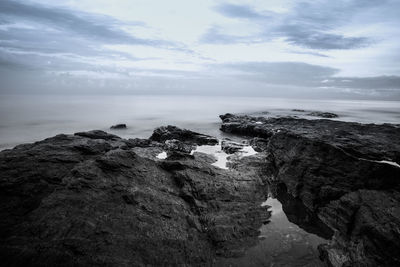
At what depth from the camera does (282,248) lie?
745cm

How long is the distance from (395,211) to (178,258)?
5787 mm

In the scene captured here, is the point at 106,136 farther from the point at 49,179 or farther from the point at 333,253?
the point at 333,253

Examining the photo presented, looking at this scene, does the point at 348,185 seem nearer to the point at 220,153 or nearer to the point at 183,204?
the point at 183,204

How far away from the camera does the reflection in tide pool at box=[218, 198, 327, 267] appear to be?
22.4 ft

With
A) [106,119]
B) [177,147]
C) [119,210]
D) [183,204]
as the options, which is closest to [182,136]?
[177,147]

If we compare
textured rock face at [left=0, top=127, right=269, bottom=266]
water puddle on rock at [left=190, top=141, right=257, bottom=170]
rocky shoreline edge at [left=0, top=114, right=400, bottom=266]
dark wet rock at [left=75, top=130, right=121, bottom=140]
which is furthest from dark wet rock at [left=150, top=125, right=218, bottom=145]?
textured rock face at [left=0, top=127, right=269, bottom=266]

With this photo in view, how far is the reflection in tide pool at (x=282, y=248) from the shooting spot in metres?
6.84

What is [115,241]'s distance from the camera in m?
6.16

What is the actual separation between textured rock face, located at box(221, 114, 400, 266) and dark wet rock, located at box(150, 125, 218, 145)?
7418mm

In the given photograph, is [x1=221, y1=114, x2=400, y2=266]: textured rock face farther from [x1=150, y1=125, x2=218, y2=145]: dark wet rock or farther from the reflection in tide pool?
[x1=150, y1=125, x2=218, y2=145]: dark wet rock

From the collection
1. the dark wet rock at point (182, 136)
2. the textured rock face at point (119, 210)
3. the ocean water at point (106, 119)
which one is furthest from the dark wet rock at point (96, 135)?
the ocean water at point (106, 119)

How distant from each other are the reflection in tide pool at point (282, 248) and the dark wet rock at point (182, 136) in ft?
40.2

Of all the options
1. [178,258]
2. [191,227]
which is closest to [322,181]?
[191,227]

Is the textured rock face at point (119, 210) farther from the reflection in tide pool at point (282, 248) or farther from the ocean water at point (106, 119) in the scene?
the ocean water at point (106, 119)
